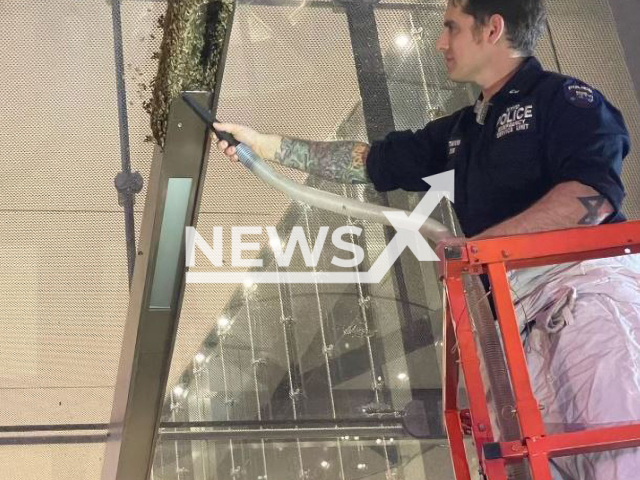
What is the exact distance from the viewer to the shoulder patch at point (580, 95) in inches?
61.2

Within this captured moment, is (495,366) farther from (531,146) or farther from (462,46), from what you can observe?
(462,46)

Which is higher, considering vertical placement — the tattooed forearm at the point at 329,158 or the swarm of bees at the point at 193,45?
the tattooed forearm at the point at 329,158

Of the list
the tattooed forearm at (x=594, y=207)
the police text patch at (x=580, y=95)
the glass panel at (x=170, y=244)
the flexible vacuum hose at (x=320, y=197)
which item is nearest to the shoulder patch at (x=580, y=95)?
the police text patch at (x=580, y=95)

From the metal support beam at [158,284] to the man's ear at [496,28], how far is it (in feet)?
2.02

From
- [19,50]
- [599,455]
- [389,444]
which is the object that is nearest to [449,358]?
[599,455]

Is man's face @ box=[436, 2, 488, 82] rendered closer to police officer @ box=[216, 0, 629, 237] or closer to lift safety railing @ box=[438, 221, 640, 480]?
police officer @ box=[216, 0, 629, 237]

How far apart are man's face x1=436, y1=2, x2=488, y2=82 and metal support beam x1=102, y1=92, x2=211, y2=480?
57cm

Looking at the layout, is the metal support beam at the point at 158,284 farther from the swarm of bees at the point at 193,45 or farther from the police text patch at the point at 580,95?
the police text patch at the point at 580,95

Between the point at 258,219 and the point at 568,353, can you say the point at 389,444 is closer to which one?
the point at 258,219

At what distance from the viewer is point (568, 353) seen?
137 cm

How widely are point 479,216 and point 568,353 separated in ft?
1.29

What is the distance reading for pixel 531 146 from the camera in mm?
1596

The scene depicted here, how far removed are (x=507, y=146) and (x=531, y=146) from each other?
47 mm

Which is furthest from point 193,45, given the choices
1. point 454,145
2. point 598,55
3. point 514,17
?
point 598,55
